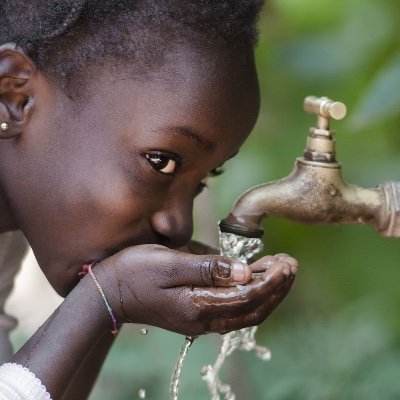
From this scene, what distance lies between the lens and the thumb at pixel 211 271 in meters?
1.37

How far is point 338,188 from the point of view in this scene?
1656 mm

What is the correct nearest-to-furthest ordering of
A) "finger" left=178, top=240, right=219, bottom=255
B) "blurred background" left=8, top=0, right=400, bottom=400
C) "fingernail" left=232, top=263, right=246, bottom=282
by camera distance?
"fingernail" left=232, top=263, right=246, bottom=282 → "finger" left=178, top=240, right=219, bottom=255 → "blurred background" left=8, top=0, right=400, bottom=400

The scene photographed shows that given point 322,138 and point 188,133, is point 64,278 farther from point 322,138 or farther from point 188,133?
point 322,138

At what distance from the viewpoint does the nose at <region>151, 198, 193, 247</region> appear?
61.2 inches

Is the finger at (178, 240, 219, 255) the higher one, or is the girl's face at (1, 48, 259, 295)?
the girl's face at (1, 48, 259, 295)

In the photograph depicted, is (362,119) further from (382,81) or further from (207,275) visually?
(207,275)

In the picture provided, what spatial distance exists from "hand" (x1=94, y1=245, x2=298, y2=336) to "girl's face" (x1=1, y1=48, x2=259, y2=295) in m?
0.10

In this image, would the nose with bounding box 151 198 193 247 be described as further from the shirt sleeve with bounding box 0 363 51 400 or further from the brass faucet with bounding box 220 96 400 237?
the shirt sleeve with bounding box 0 363 51 400

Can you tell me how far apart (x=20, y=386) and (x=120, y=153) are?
359 mm

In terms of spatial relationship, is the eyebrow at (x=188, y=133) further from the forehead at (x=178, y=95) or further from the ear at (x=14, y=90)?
the ear at (x=14, y=90)

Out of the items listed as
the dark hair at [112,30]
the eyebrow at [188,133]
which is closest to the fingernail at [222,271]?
the eyebrow at [188,133]

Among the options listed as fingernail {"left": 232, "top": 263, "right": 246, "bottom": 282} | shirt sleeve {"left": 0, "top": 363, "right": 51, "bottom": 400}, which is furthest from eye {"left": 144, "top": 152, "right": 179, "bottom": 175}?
shirt sleeve {"left": 0, "top": 363, "right": 51, "bottom": 400}

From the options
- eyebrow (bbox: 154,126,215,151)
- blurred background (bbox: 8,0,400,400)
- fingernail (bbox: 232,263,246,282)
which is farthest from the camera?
blurred background (bbox: 8,0,400,400)

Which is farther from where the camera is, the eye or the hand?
the eye
